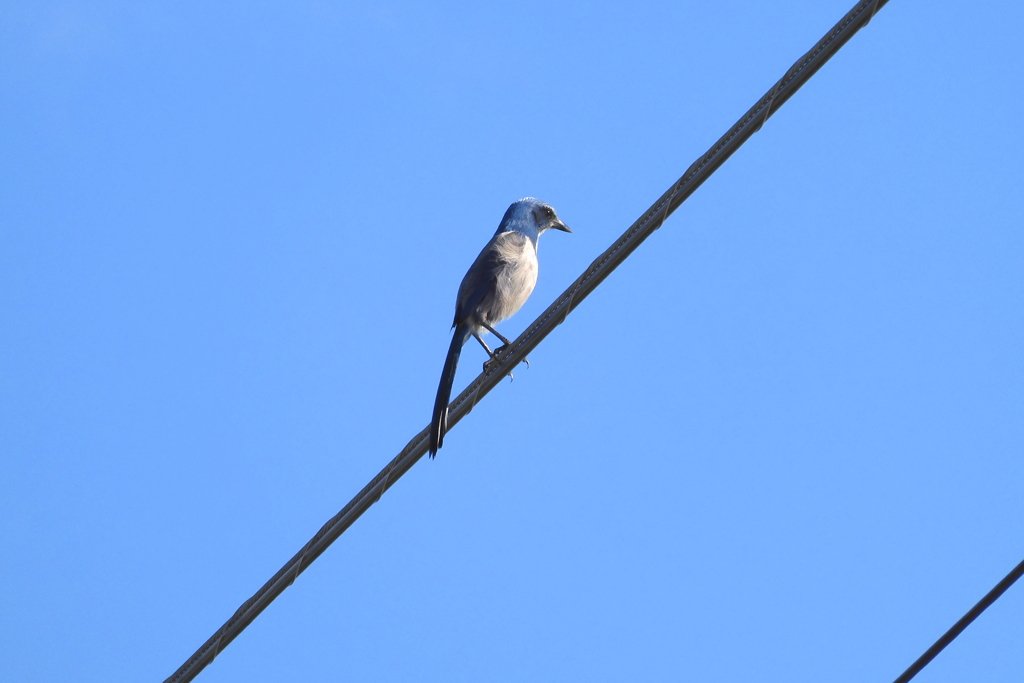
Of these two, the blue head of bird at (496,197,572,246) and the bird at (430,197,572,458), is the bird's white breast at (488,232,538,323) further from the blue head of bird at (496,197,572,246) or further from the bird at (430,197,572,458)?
the blue head of bird at (496,197,572,246)

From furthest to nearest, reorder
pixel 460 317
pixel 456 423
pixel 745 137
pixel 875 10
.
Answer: pixel 460 317, pixel 456 423, pixel 745 137, pixel 875 10

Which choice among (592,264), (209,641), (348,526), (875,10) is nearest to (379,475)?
(348,526)

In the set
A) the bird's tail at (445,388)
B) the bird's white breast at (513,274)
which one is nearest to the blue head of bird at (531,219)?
the bird's white breast at (513,274)

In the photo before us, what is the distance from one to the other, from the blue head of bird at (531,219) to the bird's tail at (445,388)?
1705 mm

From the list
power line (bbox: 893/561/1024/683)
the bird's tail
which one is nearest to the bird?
the bird's tail

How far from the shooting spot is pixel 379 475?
4793 millimetres

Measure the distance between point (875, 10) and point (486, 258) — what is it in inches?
182

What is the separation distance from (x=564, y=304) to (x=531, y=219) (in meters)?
4.75

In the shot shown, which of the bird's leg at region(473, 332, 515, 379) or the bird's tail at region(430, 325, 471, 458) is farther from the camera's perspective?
the bird's leg at region(473, 332, 515, 379)

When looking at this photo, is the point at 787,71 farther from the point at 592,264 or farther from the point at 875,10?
the point at 592,264

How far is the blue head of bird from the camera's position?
30.3ft

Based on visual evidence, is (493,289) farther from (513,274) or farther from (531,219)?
(531,219)

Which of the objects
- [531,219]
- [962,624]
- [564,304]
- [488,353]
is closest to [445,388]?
[488,353]

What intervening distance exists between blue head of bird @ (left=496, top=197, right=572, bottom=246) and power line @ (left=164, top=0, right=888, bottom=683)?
13.3 ft
